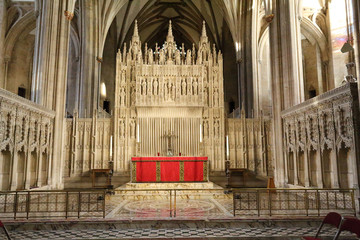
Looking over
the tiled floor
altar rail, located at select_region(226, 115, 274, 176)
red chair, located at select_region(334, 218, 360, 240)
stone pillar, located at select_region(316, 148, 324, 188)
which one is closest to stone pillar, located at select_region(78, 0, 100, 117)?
altar rail, located at select_region(226, 115, 274, 176)

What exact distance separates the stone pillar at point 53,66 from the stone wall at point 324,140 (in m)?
9.79

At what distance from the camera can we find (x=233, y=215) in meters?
6.77

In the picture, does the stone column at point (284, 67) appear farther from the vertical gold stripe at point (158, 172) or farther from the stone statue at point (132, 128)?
the stone statue at point (132, 128)

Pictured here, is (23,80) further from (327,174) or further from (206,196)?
(327,174)

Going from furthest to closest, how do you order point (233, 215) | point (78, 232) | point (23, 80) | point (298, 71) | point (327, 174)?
point (23, 80)
point (298, 71)
point (327, 174)
point (233, 215)
point (78, 232)

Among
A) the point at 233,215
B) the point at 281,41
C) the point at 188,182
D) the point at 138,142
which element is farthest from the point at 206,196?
the point at 281,41

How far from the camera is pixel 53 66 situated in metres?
12.9

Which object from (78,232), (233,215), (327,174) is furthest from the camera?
(327,174)

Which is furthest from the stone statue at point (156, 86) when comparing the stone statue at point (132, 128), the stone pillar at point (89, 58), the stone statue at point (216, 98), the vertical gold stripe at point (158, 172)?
the stone pillar at point (89, 58)

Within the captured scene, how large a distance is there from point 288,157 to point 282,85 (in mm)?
3222

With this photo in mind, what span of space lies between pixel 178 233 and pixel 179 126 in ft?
32.5

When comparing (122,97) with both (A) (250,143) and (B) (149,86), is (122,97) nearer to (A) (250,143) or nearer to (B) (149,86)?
(B) (149,86)

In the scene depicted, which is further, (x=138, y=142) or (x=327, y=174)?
(x=138, y=142)

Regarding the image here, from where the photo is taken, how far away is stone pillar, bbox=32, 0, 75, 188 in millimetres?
12500
